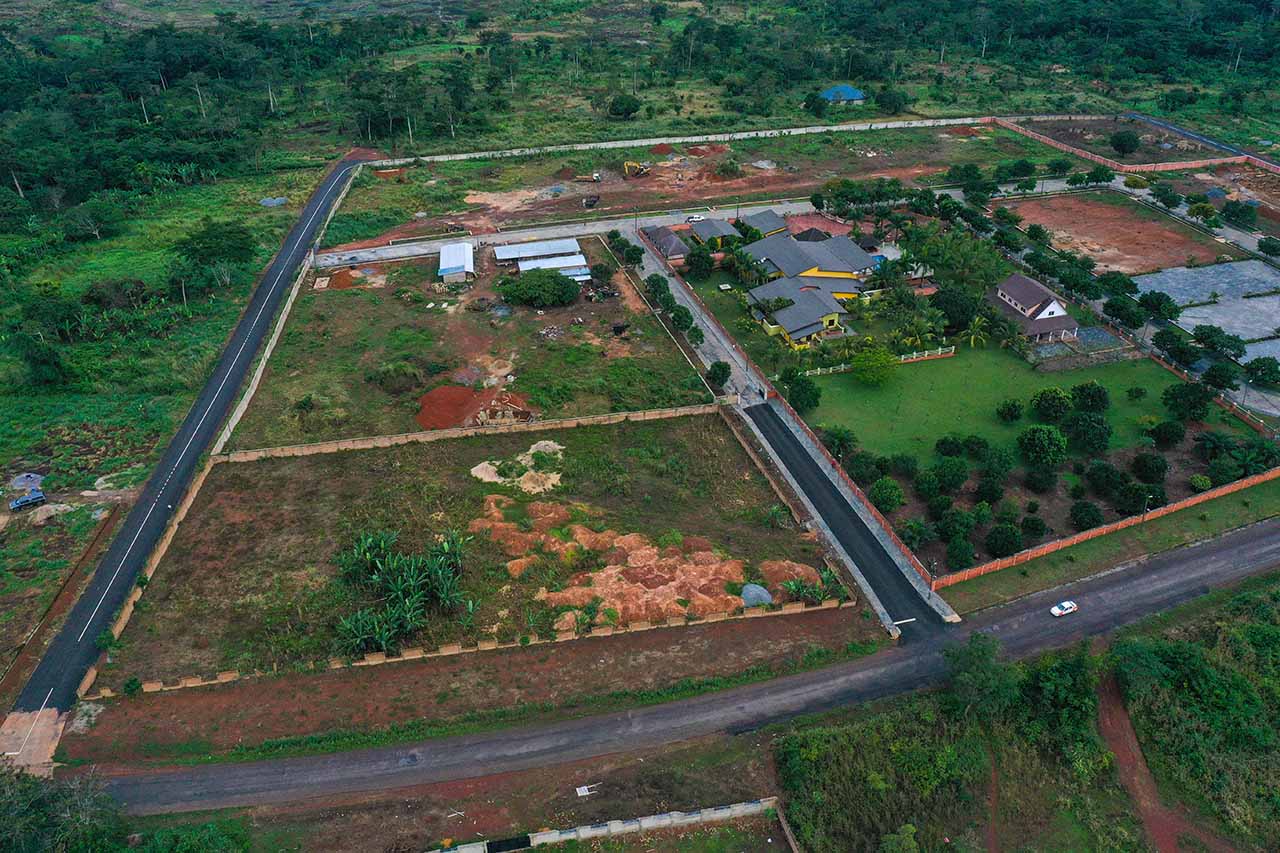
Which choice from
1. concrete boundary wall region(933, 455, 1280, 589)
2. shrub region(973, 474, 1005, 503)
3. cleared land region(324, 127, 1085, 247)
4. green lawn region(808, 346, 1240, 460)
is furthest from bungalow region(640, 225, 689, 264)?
concrete boundary wall region(933, 455, 1280, 589)

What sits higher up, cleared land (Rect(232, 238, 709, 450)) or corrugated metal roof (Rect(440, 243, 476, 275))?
corrugated metal roof (Rect(440, 243, 476, 275))

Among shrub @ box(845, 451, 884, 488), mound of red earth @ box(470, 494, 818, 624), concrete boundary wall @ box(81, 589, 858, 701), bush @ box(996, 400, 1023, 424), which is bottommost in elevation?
concrete boundary wall @ box(81, 589, 858, 701)

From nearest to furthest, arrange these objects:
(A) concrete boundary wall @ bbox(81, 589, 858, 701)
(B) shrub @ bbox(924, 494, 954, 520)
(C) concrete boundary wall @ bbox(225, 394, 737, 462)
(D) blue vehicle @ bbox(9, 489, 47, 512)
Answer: (A) concrete boundary wall @ bbox(81, 589, 858, 701)
(B) shrub @ bbox(924, 494, 954, 520)
(D) blue vehicle @ bbox(9, 489, 47, 512)
(C) concrete boundary wall @ bbox(225, 394, 737, 462)

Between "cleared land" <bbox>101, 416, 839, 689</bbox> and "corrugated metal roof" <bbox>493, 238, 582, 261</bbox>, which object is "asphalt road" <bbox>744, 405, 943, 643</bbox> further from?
"corrugated metal roof" <bbox>493, 238, 582, 261</bbox>

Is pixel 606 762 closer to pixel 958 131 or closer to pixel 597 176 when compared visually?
pixel 597 176

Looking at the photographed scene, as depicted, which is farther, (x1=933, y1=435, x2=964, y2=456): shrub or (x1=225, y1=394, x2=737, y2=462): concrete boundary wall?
(x1=225, y1=394, x2=737, y2=462): concrete boundary wall

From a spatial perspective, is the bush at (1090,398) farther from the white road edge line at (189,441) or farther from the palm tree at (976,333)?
the white road edge line at (189,441)
